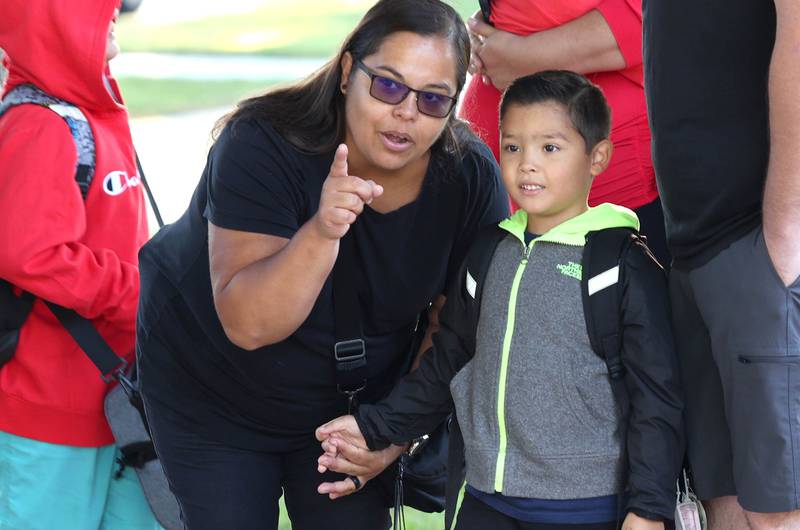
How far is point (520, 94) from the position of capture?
7.77ft

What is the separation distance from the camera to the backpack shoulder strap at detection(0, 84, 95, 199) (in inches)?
119

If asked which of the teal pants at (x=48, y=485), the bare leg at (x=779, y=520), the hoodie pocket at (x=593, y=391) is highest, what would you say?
the hoodie pocket at (x=593, y=391)

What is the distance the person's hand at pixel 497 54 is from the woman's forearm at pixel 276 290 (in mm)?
819

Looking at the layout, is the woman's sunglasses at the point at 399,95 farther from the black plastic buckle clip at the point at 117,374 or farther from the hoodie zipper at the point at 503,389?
the black plastic buckle clip at the point at 117,374

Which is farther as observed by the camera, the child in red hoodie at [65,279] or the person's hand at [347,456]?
the child in red hoodie at [65,279]

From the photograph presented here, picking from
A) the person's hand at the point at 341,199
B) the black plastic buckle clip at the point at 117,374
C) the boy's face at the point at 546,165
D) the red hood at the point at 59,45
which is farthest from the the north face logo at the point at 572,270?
the red hood at the point at 59,45

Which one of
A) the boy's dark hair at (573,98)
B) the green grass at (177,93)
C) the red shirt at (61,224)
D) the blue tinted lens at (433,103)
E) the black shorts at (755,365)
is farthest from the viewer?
the green grass at (177,93)

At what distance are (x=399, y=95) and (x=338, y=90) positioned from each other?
9.4 inches

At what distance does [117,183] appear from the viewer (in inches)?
123

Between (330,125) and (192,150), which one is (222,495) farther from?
(192,150)

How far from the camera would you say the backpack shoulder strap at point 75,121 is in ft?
9.93

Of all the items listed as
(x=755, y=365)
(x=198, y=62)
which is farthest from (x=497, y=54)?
(x=198, y=62)

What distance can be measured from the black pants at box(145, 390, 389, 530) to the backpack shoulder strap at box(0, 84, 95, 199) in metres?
0.64

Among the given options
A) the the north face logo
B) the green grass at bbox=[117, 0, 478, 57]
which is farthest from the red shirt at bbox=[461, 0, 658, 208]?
the green grass at bbox=[117, 0, 478, 57]
